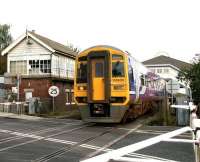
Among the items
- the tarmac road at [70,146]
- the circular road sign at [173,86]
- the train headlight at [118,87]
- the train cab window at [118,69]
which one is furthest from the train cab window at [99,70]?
the circular road sign at [173,86]

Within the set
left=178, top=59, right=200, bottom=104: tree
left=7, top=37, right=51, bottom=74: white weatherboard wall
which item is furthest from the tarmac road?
left=7, top=37, right=51, bottom=74: white weatherboard wall

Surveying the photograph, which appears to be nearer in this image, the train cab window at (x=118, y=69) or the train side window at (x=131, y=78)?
the train cab window at (x=118, y=69)

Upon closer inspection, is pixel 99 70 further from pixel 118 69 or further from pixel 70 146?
pixel 70 146

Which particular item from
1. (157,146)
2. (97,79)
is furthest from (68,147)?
(97,79)

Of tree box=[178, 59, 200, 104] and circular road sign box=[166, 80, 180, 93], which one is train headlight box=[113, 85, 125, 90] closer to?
circular road sign box=[166, 80, 180, 93]

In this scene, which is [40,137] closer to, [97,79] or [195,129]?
[97,79]

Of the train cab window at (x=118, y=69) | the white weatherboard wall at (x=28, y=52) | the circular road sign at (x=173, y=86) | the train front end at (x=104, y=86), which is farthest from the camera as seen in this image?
the white weatherboard wall at (x=28, y=52)

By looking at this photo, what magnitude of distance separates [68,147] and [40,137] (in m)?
3.01

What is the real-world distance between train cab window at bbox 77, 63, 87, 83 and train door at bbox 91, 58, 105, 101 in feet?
2.01

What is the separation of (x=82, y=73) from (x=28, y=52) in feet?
64.0

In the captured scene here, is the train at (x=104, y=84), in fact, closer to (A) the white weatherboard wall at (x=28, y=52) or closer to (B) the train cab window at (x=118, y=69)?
(B) the train cab window at (x=118, y=69)

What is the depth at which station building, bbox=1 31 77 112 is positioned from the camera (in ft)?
128

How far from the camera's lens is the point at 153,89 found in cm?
3141

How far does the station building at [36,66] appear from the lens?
39.0 meters
